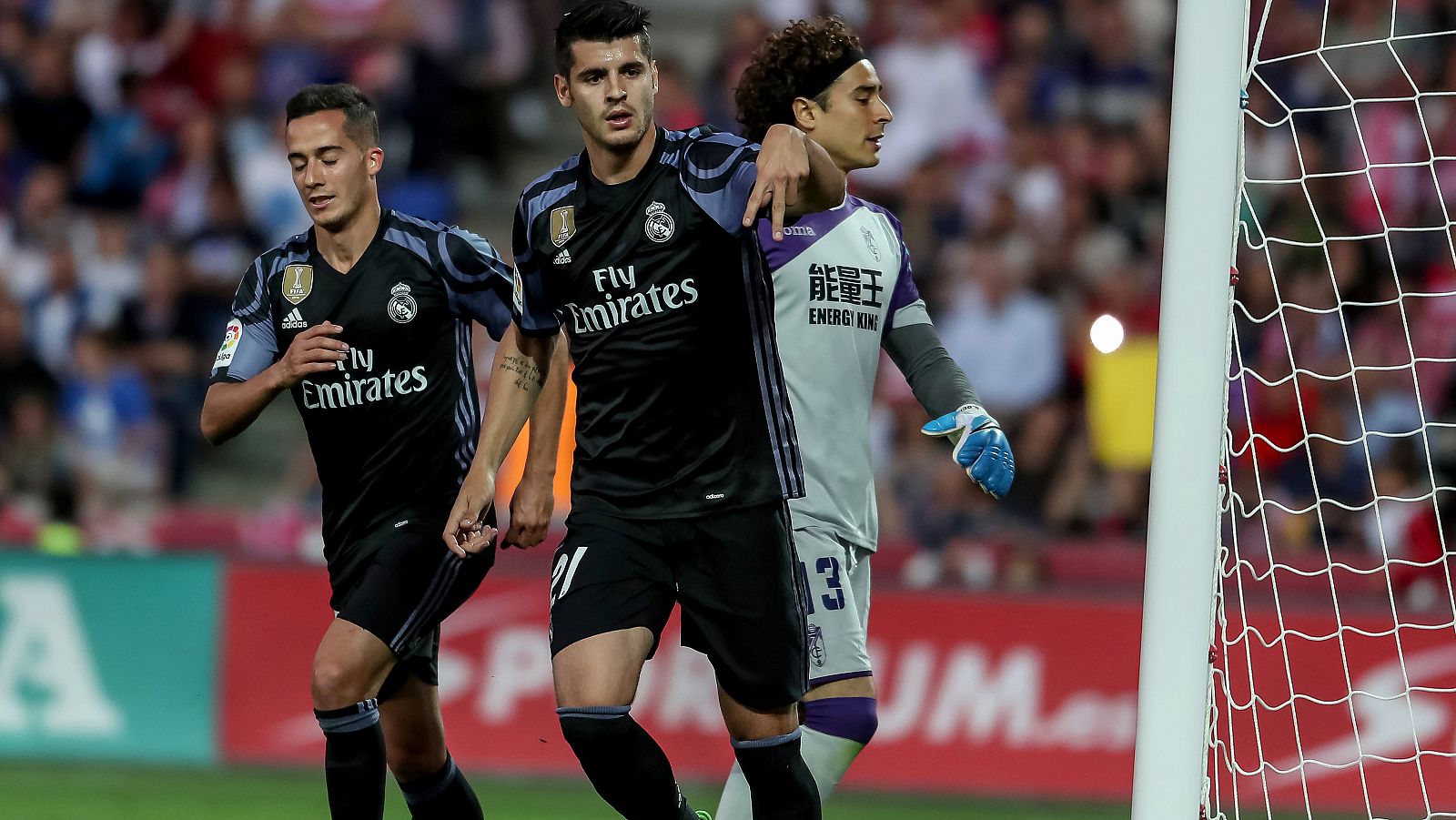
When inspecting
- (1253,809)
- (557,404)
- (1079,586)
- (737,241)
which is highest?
(737,241)

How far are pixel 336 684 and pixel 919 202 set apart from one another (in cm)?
736

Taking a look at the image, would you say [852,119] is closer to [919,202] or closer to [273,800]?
[273,800]

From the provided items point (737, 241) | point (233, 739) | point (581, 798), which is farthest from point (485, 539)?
point (233, 739)

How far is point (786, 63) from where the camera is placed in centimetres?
544

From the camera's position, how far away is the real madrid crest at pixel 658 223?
15.6 feet

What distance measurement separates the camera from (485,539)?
5.11 m

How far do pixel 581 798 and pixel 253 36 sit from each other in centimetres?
732

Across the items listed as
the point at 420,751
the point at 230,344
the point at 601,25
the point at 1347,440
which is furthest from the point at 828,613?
the point at 1347,440

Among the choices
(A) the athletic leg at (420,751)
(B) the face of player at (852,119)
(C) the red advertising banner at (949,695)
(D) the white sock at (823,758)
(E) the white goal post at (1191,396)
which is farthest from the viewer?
(C) the red advertising banner at (949,695)

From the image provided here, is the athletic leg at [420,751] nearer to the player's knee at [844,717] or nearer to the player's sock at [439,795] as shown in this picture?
the player's sock at [439,795]

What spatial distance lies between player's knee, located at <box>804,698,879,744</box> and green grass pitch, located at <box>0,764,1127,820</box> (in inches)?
119

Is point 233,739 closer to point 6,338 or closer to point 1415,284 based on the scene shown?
point 6,338

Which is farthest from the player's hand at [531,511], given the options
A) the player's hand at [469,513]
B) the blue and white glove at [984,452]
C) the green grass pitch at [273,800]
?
the green grass pitch at [273,800]

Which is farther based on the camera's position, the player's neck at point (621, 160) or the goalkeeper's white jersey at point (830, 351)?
the goalkeeper's white jersey at point (830, 351)
